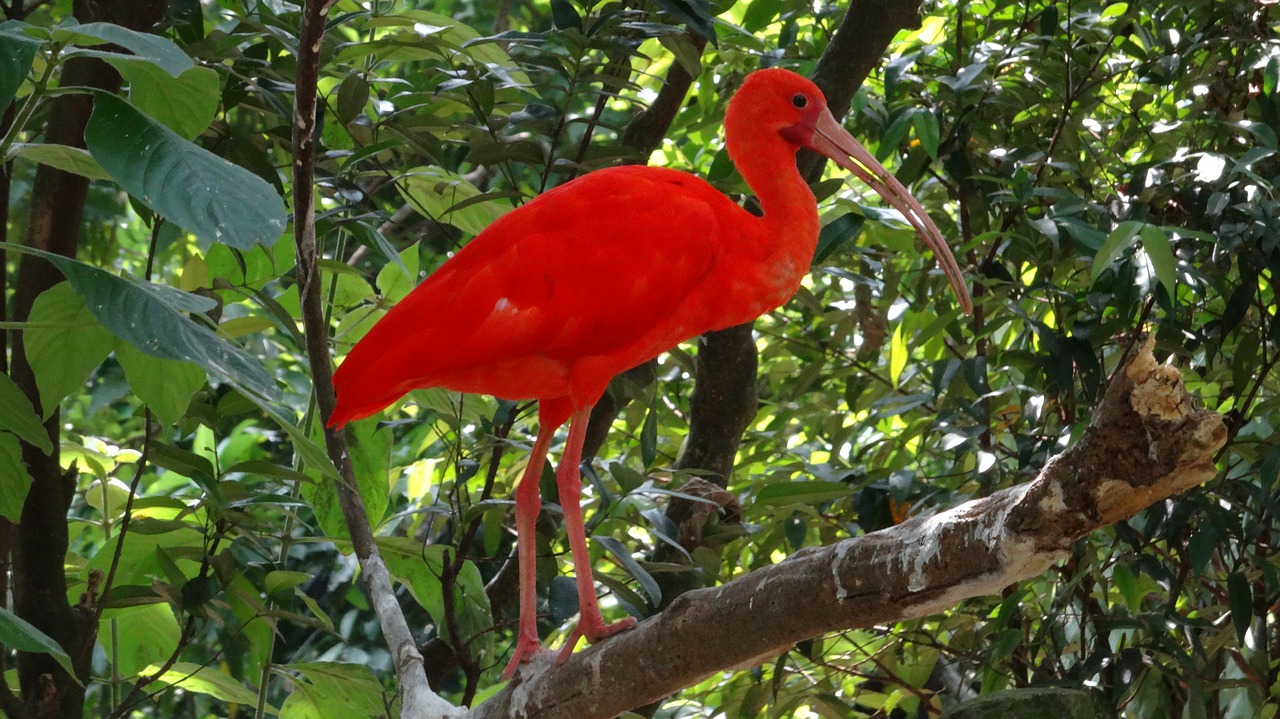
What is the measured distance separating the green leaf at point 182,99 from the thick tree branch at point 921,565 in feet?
3.28

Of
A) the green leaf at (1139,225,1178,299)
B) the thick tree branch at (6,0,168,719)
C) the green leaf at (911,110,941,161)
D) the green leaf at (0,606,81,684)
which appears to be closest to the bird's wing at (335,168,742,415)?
the green leaf at (911,110,941,161)

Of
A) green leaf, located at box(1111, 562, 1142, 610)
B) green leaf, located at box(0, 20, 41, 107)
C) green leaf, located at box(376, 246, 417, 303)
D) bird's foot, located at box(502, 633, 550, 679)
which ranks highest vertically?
green leaf, located at box(376, 246, 417, 303)

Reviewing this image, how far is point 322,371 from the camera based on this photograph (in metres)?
2.35

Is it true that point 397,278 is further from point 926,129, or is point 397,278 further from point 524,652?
point 926,129

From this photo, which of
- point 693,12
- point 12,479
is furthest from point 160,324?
→ point 693,12

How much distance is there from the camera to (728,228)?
241cm

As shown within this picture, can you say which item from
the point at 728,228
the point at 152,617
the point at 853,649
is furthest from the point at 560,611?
the point at 853,649

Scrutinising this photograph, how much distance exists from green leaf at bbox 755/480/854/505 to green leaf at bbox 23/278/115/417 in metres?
1.31

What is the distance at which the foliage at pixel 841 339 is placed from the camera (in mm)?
2408

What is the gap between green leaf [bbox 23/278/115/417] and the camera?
1.79 m

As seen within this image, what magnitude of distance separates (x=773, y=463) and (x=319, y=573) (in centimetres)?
171

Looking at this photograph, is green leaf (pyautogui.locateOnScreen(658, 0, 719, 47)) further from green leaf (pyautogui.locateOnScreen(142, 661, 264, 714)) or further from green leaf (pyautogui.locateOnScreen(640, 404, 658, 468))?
green leaf (pyautogui.locateOnScreen(142, 661, 264, 714))

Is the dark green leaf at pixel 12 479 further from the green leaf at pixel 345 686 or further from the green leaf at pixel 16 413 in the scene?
the green leaf at pixel 345 686

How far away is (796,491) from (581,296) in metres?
0.64
